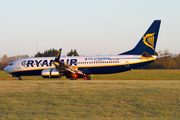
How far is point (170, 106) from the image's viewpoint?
370 inches

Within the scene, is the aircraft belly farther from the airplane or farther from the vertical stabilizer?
the vertical stabilizer

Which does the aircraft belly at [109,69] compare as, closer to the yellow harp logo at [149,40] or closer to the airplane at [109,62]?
the airplane at [109,62]

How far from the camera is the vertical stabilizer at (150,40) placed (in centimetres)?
2938

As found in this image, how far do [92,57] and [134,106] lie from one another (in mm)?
21512

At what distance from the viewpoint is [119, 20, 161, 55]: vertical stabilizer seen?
2938 cm

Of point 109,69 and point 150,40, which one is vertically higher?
point 150,40

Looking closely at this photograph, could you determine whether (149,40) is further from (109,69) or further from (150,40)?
(109,69)

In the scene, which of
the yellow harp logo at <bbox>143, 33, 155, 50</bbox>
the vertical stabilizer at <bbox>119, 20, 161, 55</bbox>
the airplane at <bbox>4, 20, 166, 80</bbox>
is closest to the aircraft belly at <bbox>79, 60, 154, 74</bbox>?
the airplane at <bbox>4, 20, 166, 80</bbox>

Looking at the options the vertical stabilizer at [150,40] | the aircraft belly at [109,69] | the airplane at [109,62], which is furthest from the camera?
the vertical stabilizer at [150,40]

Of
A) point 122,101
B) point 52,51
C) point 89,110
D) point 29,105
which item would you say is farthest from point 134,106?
point 52,51

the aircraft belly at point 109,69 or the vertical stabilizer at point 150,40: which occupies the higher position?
the vertical stabilizer at point 150,40

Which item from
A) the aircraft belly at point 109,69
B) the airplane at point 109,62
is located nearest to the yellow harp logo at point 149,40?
the airplane at point 109,62

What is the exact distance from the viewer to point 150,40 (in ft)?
97.1

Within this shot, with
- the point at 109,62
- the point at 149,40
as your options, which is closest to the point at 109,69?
the point at 109,62
